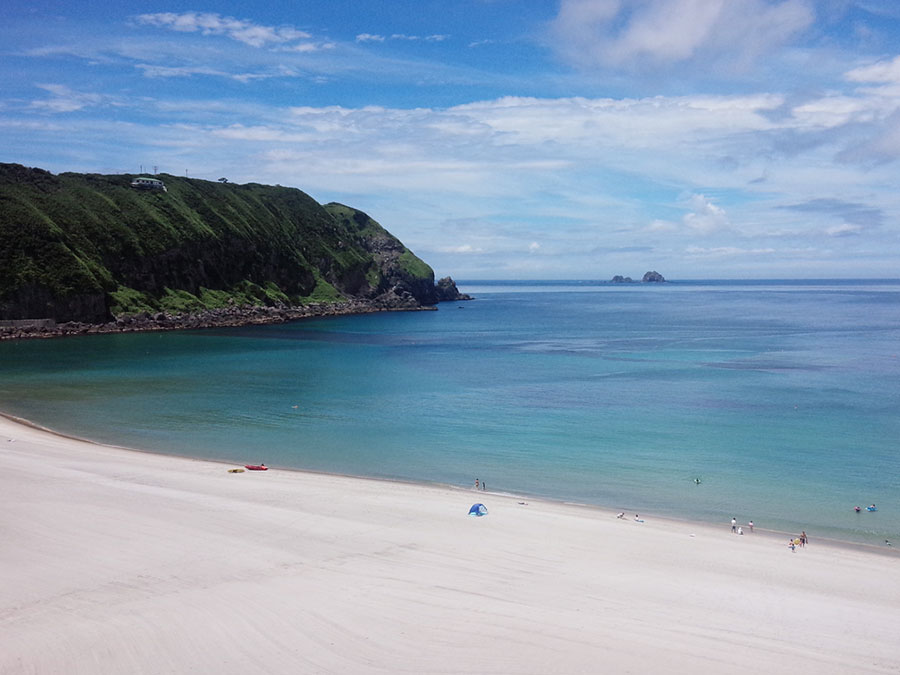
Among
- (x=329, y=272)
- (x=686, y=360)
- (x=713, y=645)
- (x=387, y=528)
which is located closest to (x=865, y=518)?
(x=713, y=645)

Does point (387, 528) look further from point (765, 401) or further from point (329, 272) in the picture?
point (329, 272)

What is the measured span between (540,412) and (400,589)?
31.7 meters

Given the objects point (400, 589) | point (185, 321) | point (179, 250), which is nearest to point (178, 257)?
point (179, 250)

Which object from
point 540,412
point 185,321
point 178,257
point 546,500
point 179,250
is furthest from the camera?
point 179,250

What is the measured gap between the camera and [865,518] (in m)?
27.5

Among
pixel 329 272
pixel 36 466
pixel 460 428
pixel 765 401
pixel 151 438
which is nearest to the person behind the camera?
pixel 36 466

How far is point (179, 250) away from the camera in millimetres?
129875

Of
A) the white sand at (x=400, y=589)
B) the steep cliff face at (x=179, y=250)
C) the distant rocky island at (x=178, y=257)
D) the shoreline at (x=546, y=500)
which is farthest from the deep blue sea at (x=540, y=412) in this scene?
the steep cliff face at (x=179, y=250)

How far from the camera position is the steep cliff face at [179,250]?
103 meters

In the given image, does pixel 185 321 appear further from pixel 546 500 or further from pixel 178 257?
pixel 546 500

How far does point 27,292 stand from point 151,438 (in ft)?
237

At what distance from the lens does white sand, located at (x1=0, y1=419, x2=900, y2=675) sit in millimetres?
14273

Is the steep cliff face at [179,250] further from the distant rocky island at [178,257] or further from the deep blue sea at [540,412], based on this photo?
the deep blue sea at [540,412]

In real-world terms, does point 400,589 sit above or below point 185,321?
below
